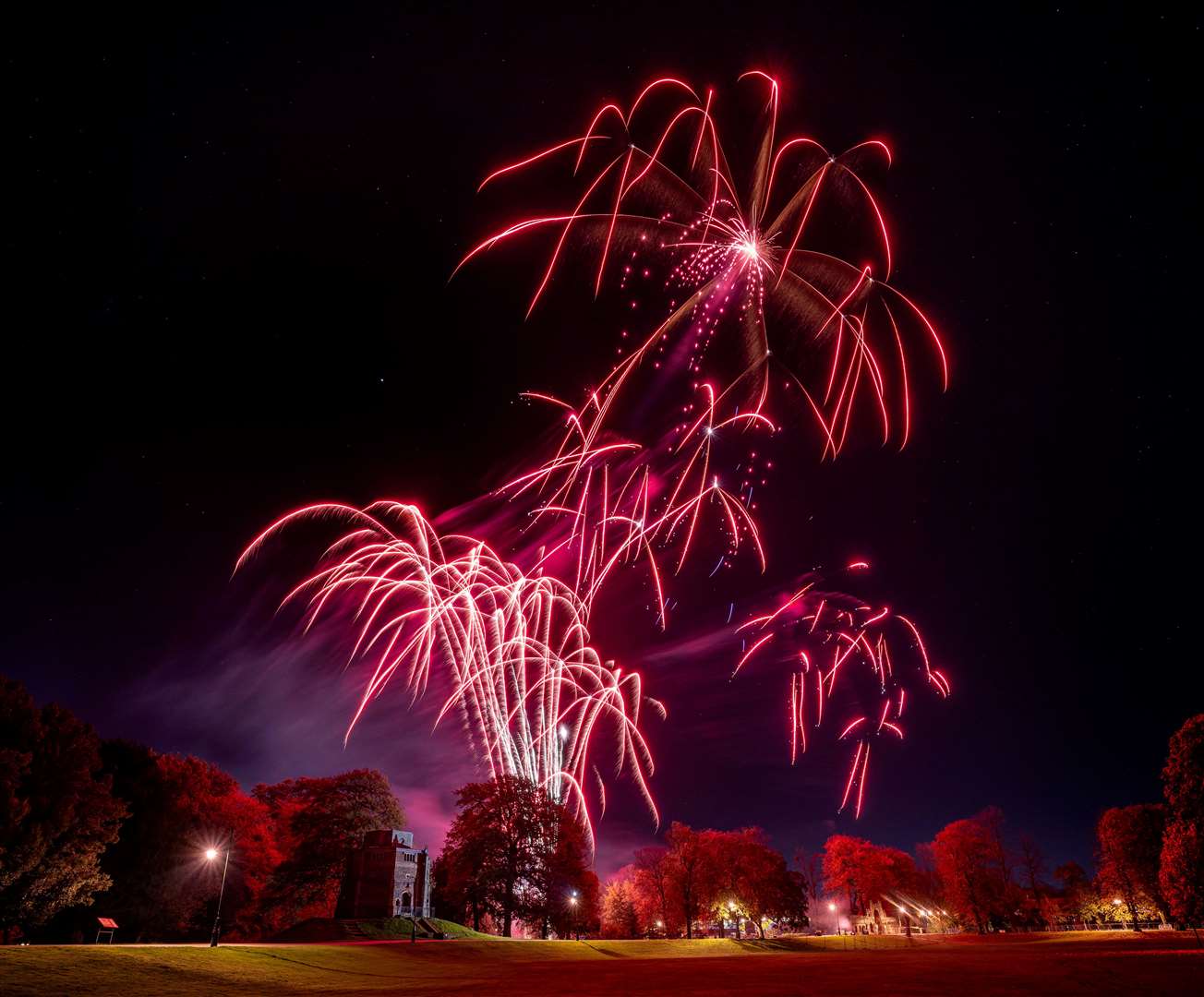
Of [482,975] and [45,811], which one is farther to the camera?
[45,811]

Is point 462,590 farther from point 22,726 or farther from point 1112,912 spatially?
point 1112,912

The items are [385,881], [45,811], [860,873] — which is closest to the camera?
[45,811]

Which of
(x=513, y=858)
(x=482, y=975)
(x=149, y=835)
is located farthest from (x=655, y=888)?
(x=482, y=975)

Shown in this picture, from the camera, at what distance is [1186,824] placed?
36969 mm

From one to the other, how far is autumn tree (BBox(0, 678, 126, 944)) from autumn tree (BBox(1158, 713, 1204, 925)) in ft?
175

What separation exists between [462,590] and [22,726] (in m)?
21.2

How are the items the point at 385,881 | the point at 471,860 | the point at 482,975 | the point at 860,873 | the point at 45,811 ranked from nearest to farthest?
the point at 482,975 → the point at 45,811 → the point at 471,860 → the point at 385,881 → the point at 860,873

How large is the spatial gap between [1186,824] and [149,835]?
5914 centimetres

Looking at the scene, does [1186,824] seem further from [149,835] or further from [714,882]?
[149,835]

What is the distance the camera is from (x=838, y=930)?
10119 centimetres

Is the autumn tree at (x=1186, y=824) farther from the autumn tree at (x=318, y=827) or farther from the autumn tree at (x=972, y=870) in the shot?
the autumn tree at (x=318, y=827)

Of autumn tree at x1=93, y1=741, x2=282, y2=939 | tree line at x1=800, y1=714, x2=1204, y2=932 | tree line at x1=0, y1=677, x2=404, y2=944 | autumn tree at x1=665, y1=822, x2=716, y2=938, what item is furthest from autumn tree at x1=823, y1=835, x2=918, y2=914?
autumn tree at x1=93, y1=741, x2=282, y2=939

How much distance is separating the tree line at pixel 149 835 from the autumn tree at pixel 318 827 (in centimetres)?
10

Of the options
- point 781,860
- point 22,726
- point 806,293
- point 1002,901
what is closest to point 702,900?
point 781,860
